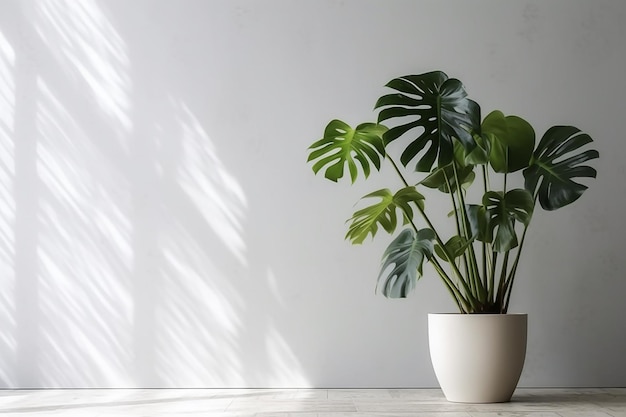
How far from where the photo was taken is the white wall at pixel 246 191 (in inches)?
116

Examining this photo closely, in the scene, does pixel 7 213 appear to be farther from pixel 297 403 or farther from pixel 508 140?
pixel 508 140

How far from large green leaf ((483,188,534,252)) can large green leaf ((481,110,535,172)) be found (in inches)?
5.3

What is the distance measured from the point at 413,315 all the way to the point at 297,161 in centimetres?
72

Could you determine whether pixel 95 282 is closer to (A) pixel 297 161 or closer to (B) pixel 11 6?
(A) pixel 297 161

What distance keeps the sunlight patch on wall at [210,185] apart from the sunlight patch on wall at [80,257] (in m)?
0.26

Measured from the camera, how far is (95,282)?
2963mm

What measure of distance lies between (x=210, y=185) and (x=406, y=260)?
932 millimetres

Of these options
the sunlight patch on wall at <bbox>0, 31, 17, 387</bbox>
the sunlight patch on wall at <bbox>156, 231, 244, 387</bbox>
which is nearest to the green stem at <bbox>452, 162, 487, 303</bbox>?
the sunlight patch on wall at <bbox>156, 231, 244, 387</bbox>

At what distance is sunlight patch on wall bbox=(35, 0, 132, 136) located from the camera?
301cm

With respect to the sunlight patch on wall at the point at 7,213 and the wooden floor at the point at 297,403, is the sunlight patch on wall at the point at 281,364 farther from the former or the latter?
the sunlight patch on wall at the point at 7,213

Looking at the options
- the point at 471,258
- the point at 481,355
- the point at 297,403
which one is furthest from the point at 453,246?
the point at 297,403

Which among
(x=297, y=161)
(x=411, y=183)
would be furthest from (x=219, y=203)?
(x=411, y=183)

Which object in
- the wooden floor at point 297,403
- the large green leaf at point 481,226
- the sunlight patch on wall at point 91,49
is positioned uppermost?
the sunlight patch on wall at point 91,49

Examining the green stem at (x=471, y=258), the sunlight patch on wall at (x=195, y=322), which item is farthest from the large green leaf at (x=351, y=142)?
the sunlight patch on wall at (x=195, y=322)
